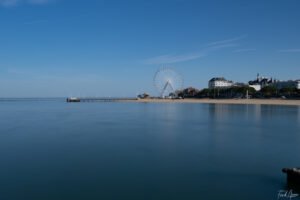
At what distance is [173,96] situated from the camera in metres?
146

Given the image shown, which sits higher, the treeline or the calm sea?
A: the treeline

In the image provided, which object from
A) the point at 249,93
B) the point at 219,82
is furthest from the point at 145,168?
the point at 219,82

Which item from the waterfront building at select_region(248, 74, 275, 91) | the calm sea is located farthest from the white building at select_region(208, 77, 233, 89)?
the calm sea

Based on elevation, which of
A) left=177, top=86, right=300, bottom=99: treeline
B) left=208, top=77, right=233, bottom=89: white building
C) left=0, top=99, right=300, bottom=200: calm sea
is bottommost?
left=0, top=99, right=300, bottom=200: calm sea

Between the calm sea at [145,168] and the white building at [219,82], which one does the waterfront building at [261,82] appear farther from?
the calm sea at [145,168]

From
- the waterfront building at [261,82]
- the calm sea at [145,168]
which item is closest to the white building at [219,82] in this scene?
the waterfront building at [261,82]

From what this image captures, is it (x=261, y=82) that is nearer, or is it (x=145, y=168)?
(x=145, y=168)

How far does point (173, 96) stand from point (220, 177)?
13368 centimetres

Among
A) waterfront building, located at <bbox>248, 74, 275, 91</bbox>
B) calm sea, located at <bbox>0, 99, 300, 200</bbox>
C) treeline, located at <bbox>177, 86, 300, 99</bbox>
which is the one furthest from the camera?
waterfront building, located at <bbox>248, 74, 275, 91</bbox>

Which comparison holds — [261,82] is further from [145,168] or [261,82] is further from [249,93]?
[145,168]

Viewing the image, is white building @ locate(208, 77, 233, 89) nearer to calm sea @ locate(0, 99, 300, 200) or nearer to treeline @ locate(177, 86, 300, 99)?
Result: treeline @ locate(177, 86, 300, 99)

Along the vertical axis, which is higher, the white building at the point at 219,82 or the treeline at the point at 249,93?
the white building at the point at 219,82

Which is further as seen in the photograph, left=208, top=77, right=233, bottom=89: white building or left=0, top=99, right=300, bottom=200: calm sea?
left=208, top=77, right=233, bottom=89: white building

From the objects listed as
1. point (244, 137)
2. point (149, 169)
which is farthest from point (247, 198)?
point (244, 137)
